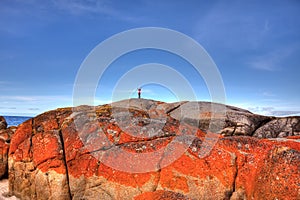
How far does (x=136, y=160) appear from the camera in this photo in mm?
9023

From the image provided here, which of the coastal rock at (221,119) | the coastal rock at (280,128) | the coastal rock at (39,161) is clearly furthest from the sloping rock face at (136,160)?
the coastal rock at (280,128)

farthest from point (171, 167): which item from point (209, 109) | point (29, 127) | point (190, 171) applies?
point (209, 109)

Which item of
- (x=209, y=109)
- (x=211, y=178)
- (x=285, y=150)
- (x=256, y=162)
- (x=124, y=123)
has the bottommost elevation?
(x=211, y=178)

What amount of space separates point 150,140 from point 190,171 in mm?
1933

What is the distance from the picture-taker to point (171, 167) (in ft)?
28.8

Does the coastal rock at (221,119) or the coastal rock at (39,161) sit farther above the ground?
the coastal rock at (221,119)

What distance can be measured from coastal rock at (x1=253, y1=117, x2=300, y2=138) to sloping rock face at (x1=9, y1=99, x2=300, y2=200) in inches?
609

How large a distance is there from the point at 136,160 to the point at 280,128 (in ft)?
68.4

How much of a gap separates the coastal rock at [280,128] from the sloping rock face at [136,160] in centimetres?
1547

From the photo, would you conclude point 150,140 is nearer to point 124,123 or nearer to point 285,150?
point 124,123

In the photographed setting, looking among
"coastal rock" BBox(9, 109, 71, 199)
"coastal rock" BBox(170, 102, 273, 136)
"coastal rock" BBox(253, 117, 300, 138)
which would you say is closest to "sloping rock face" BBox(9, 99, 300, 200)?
"coastal rock" BBox(9, 109, 71, 199)

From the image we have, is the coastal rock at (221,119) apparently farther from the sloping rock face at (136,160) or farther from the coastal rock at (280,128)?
the sloping rock face at (136,160)

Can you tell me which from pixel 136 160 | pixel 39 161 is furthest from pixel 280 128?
pixel 39 161

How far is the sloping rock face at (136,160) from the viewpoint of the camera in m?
8.32
